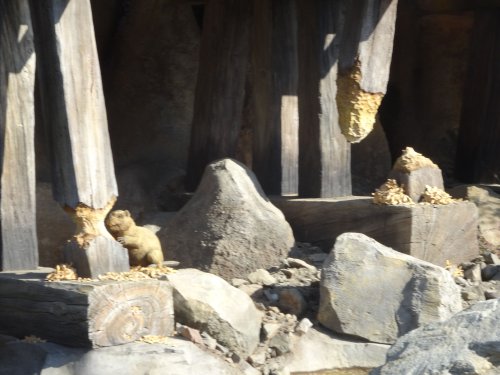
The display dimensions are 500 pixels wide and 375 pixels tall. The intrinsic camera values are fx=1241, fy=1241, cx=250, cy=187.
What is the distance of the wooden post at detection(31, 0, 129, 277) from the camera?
655 centimetres

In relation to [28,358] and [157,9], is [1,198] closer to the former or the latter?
[28,358]

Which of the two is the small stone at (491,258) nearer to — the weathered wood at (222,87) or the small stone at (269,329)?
the small stone at (269,329)

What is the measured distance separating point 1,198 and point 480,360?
10.9 ft

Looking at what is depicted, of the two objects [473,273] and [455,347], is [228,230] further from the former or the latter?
[455,347]

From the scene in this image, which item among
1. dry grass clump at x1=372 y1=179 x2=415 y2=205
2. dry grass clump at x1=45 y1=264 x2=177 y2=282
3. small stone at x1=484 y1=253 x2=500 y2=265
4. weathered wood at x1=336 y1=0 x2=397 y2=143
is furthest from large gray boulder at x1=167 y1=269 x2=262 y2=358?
small stone at x1=484 y1=253 x2=500 y2=265

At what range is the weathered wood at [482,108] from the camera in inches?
428

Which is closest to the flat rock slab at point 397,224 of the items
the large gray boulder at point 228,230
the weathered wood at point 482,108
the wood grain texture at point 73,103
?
the large gray boulder at point 228,230

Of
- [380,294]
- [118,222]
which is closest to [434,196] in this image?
[380,294]

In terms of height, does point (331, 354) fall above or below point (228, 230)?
below

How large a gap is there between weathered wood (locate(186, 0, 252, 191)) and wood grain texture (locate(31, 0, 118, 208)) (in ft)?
9.53

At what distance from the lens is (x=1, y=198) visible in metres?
7.31

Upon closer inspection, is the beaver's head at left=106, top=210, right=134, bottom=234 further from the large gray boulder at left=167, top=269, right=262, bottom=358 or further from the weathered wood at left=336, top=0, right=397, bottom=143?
the weathered wood at left=336, top=0, right=397, bottom=143

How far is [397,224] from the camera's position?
820cm

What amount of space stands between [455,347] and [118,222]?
2.67 m
